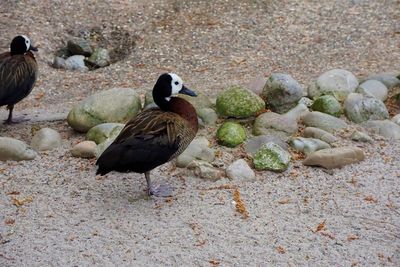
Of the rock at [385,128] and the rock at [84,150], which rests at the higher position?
the rock at [385,128]

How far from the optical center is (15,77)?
6746 millimetres

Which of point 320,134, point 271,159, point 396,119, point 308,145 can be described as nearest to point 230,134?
point 271,159

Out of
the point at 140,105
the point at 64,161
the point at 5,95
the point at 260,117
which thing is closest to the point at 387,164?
the point at 260,117

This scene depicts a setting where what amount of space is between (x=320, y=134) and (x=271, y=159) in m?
0.74

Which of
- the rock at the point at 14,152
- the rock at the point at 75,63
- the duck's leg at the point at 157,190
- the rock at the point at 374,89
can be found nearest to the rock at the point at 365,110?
the rock at the point at 374,89

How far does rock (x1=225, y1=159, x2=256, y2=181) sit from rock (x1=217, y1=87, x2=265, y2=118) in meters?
0.89

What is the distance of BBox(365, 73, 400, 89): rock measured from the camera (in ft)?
23.3

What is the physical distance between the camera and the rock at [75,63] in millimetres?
8477

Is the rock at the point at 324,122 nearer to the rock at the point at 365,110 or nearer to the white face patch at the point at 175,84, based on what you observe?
the rock at the point at 365,110

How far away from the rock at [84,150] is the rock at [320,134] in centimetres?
194

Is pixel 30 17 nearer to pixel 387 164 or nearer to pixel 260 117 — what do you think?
pixel 260 117

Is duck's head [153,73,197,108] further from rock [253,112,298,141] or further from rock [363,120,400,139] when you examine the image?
rock [363,120,400,139]

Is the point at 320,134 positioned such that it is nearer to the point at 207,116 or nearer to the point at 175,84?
the point at 207,116

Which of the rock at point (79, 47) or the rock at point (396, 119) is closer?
the rock at point (396, 119)
